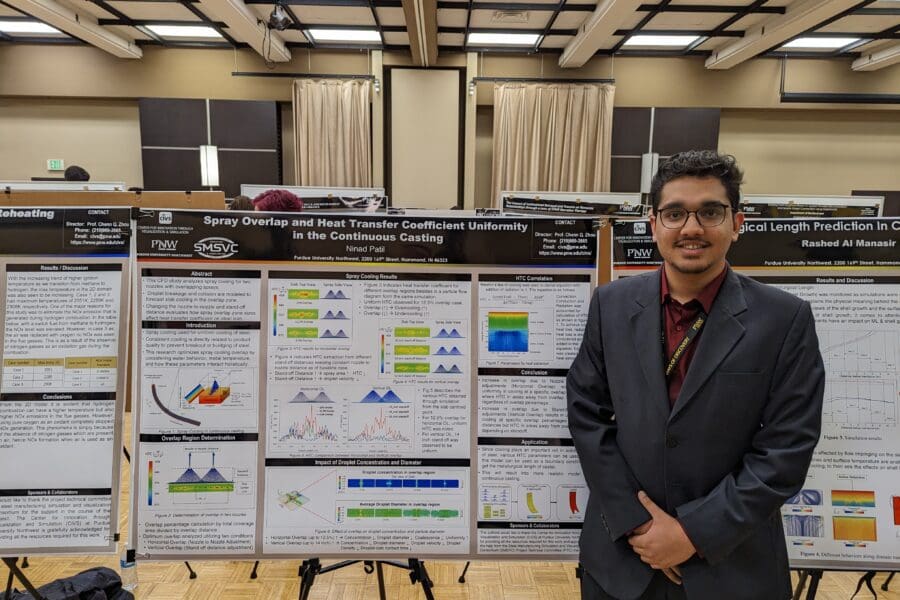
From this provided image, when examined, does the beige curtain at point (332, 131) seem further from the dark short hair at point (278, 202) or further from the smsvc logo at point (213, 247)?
the smsvc logo at point (213, 247)

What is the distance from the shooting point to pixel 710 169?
3.59 ft

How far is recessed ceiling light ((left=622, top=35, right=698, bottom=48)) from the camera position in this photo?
6.64 metres

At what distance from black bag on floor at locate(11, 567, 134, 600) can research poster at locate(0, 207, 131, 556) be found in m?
0.58

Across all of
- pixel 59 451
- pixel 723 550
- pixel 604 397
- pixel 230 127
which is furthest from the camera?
pixel 230 127

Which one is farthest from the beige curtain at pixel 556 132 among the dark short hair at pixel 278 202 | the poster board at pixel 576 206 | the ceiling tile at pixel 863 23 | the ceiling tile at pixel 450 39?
the dark short hair at pixel 278 202

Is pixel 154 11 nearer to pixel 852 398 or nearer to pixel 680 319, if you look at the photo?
pixel 680 319

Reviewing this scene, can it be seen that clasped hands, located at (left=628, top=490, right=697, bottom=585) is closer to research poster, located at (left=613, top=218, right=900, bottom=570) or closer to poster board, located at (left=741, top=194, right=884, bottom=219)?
research poster, located at (left=613, top=218, right=900, bottom=570)

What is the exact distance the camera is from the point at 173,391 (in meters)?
1.39

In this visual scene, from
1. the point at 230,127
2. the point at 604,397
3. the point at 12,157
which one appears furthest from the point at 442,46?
the point at 604,397

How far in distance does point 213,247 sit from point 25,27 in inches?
313

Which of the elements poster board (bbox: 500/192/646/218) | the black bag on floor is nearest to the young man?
the black bag on floor

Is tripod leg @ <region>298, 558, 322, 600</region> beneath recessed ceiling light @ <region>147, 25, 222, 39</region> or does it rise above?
beneath

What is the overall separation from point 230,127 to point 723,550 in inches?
303

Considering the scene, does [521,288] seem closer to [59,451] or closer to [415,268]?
[415,268]
